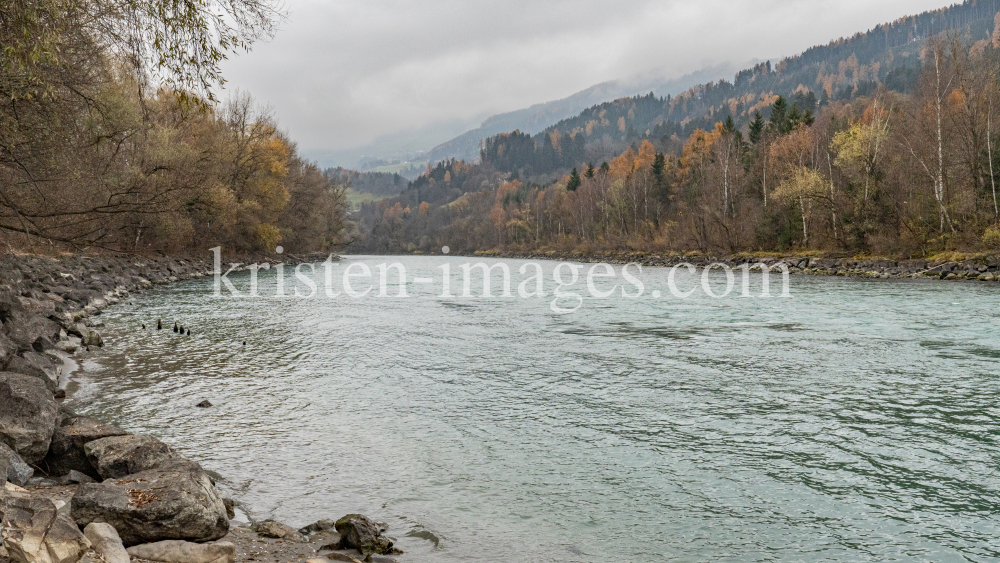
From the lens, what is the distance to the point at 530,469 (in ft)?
28.8

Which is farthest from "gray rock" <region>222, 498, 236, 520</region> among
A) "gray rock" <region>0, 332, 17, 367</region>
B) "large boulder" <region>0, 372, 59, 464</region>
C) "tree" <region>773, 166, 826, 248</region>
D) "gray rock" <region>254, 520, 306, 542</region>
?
"tree" <region>773, 166, 826, 248</region>

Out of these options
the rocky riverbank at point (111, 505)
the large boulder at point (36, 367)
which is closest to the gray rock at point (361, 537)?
the rocky riverbank at point (111, 505)

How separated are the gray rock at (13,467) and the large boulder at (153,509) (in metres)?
1.26

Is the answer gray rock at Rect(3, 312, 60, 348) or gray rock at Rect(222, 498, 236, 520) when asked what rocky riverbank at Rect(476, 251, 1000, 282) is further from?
gray rock at Rect(3, 312, 60, 348)

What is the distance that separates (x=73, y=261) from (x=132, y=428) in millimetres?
31203

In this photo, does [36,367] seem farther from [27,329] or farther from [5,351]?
[27,329]

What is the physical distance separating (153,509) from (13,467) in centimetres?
243

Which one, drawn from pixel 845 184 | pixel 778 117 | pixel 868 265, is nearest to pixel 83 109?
pixel 868 265

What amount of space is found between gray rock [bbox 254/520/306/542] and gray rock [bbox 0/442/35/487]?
2582 mm

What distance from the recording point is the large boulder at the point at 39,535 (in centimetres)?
439

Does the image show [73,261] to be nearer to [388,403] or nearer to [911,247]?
[388,403]

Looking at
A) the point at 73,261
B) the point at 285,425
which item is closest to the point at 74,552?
the point at 285,425

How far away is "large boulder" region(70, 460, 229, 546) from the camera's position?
18.5 ft

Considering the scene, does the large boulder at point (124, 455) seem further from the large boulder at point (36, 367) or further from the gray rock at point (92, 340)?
the gray rock at point (92, 340)
